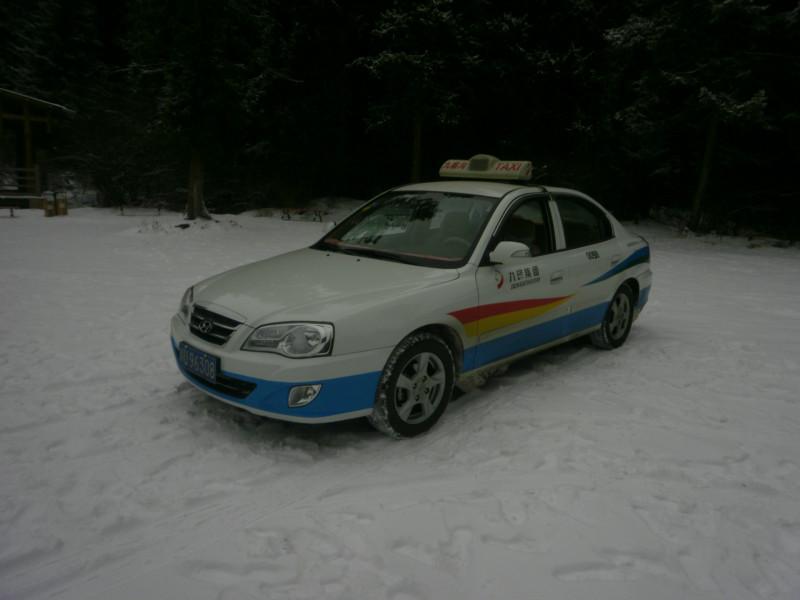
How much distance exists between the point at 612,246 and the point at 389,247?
2.46 meters

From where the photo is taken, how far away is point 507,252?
4.51 metres

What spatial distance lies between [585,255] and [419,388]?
93.0 inches

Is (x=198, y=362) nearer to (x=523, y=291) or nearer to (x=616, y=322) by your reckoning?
(x=523, y=291)

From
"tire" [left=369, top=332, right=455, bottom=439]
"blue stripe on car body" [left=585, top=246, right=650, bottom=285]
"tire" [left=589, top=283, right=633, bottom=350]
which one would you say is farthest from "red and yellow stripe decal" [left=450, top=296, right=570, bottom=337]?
"tire" [left=589, top=283, right=633, bottom=350]

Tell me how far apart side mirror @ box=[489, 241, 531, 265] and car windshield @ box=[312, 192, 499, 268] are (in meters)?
0.20

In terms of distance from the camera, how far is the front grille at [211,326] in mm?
3982

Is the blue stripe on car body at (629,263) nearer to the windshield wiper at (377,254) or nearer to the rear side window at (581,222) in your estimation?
the rear side window at (581,222)

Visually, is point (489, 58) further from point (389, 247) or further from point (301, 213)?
point (389, 247)

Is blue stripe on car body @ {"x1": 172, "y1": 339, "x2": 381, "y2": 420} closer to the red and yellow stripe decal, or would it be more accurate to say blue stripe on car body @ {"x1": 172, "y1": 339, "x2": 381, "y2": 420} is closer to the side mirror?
the red and yellow stripe decal

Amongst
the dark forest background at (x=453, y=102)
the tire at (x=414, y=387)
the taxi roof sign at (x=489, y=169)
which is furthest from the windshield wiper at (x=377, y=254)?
the dark forest background at (x=453, y=102)

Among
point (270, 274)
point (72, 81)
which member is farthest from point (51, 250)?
point (72, 81)

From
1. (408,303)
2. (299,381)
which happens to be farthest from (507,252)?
(299,381)

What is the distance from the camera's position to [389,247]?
195 inches

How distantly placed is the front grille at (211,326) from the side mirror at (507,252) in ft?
6.28
